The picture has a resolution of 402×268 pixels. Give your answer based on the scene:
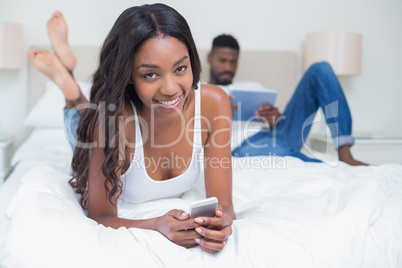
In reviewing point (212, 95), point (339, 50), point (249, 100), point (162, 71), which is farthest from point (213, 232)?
point (339, 50)

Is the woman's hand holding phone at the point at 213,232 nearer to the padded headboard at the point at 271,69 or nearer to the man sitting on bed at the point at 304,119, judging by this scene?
the man sitting on bed at the point at 304,119

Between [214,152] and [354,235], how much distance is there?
0.42m

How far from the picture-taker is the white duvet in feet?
2.50

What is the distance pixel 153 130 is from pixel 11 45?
1479 millimetres

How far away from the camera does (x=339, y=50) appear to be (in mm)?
2496

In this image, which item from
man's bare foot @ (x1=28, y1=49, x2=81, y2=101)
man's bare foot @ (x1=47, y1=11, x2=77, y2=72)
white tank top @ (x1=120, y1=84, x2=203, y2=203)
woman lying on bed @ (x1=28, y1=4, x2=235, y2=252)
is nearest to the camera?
woman lying on bed @ (x1=28, y1=4, x2=235, y2=252)

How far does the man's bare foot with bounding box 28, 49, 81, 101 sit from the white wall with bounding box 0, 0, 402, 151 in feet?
1.83

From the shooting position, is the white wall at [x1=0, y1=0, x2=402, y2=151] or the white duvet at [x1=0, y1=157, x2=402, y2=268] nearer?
the white duvet at [x1=0, y1=157, x2=402, y2=268]

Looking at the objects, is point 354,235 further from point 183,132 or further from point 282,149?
point 282,149

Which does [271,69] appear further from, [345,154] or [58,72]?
[58,72]

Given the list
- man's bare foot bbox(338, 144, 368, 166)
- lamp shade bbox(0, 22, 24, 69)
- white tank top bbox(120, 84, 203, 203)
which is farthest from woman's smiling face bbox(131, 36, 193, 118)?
lamp shade bbox(0, 22, 24, 69)

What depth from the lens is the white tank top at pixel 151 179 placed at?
41.3 inches

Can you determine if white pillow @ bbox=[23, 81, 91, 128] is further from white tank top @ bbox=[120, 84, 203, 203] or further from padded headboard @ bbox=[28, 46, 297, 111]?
white tank top @ bbox=[120, 84, 203, 203]

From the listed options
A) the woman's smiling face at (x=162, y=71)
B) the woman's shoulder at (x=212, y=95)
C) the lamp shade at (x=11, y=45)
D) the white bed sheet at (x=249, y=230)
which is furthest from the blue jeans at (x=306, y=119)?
the lamp shade at (x=11, y=45)
